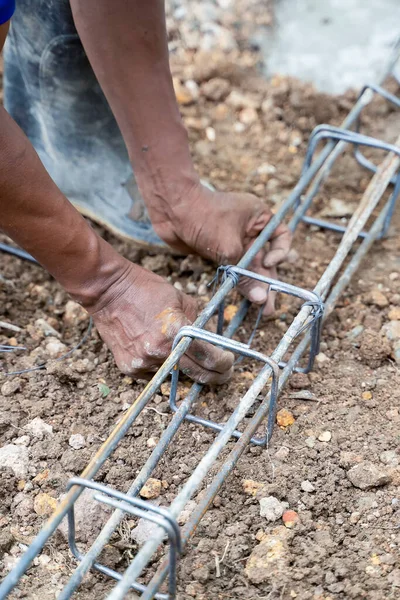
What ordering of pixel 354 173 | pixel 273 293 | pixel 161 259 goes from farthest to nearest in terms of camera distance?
1. pixel 354 173
2. pixel 161 259
3. pixel 273 293

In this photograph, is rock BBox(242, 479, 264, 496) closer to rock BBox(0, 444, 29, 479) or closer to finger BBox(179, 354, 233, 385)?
finger BBox(179, 354, 233, 385)

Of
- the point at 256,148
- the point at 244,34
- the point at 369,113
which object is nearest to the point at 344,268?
the point at 256,148

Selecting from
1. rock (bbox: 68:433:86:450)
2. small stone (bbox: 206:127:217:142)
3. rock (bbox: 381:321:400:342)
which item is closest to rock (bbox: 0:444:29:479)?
rock (bbox: 68:433:86:450)

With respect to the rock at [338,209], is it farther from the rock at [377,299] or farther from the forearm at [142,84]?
the forearm at [142,84]

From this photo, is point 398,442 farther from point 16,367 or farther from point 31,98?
point 31,98

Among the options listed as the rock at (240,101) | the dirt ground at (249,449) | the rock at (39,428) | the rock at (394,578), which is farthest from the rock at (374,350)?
the rock at (240,101)

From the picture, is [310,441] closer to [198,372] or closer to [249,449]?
[249,449]

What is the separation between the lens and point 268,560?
1567mm

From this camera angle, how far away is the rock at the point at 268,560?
5.07ft

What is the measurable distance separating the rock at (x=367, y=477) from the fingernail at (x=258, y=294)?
0.52 metres

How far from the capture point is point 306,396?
1.92 m

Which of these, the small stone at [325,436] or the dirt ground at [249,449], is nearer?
the dirt ground at [249,449]

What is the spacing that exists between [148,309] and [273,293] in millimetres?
444

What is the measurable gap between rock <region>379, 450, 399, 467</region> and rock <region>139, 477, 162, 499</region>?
52 centimetres
